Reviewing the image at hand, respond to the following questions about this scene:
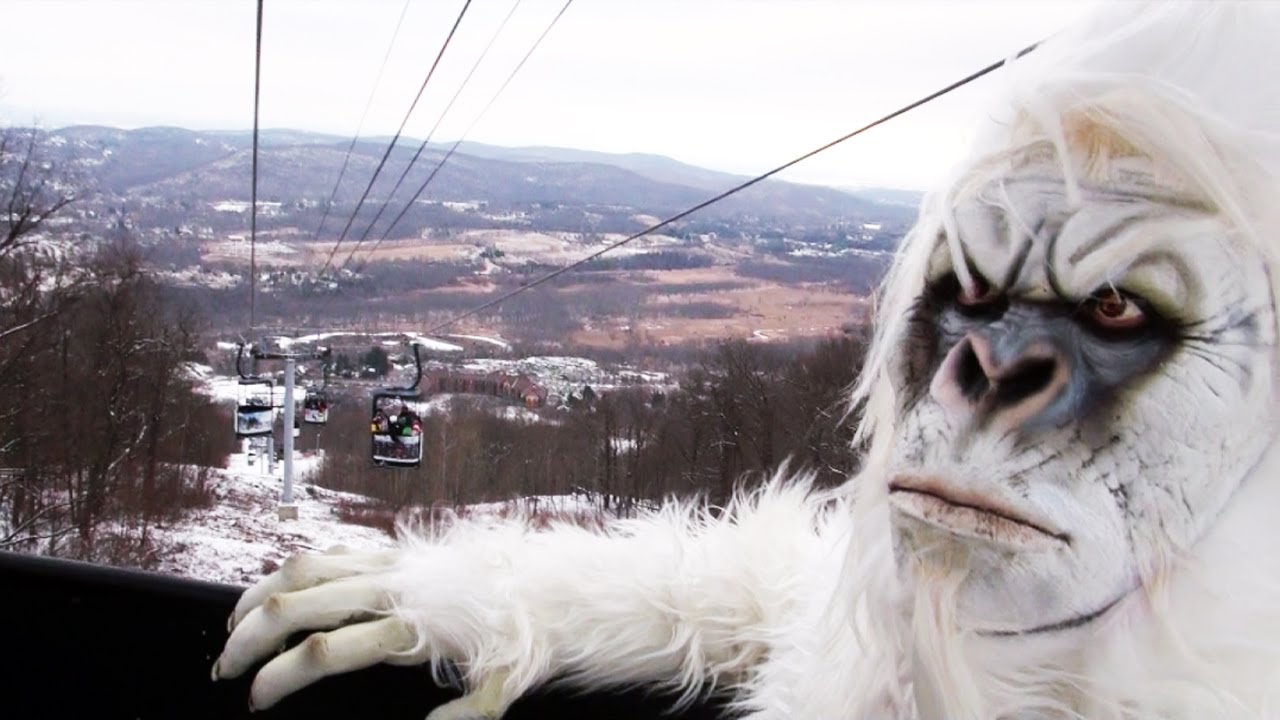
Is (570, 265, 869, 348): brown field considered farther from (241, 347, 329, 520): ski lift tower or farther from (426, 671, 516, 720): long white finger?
(426, 671, 516, 720): long white finger

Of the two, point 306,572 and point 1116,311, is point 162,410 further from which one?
point 1116,311

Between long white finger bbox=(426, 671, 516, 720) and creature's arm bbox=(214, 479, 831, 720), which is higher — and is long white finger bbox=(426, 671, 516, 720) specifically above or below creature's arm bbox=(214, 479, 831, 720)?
→ below

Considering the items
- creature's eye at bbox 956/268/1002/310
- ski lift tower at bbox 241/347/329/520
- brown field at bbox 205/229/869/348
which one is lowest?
ski lift tower at bbox 241/347/329/520

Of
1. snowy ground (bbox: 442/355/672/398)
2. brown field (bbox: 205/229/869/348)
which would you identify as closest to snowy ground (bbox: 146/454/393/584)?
snowy ground (bbox: 442/355/672/398)

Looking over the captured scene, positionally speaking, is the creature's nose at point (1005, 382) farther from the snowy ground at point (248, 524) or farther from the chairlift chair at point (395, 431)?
the snowy ground at point (248, 524)

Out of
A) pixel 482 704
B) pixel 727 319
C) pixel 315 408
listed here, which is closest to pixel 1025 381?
pixel 482 704

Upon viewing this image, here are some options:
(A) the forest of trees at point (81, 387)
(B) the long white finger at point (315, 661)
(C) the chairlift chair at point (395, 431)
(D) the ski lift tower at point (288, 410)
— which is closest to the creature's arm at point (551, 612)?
(B) the long white finger at point (315, 661)
